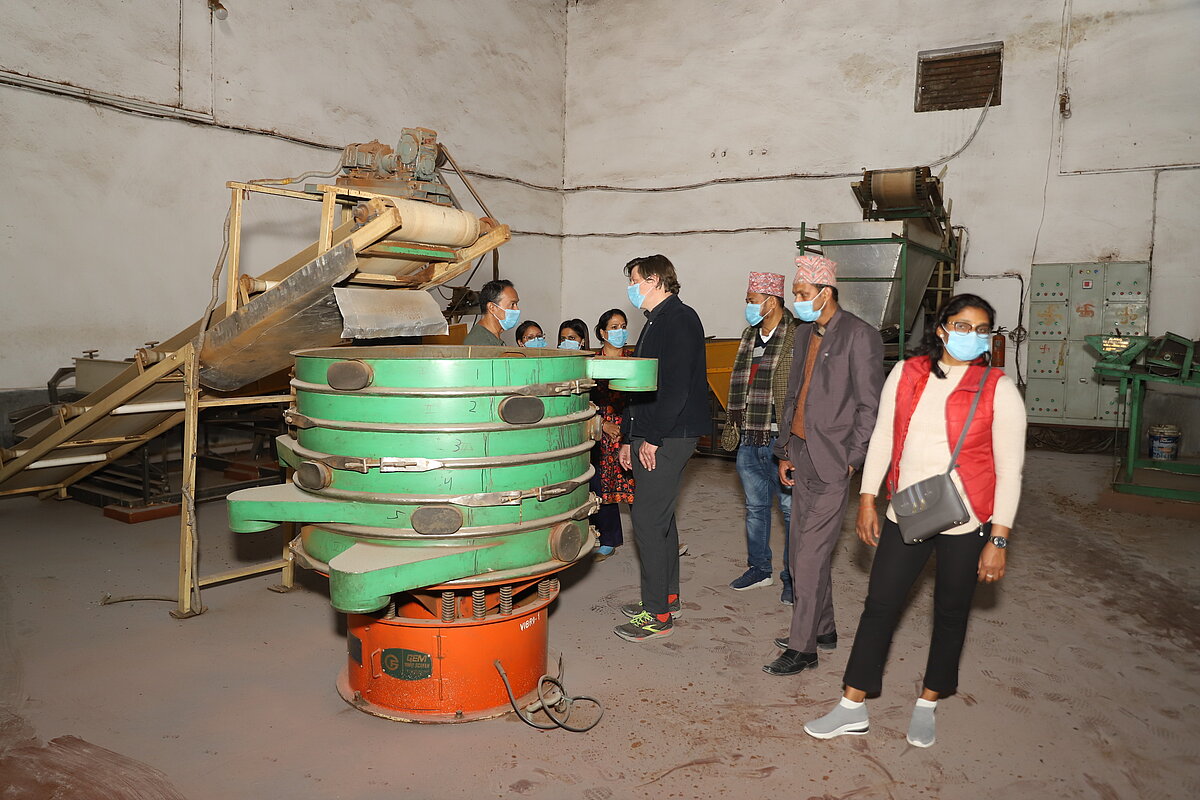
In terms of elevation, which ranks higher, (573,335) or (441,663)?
(573,335)

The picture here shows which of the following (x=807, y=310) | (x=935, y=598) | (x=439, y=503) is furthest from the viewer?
(x=807, y=310)

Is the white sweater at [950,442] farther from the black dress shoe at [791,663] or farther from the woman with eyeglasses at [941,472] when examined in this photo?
the black dress shoe at [791,663]

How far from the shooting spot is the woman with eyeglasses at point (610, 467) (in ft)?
15.3

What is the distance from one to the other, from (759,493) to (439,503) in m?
2.15

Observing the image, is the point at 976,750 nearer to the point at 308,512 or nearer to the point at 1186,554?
the point at 308,512

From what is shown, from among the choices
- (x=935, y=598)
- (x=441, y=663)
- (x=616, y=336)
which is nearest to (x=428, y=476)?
(x=441, y=663)

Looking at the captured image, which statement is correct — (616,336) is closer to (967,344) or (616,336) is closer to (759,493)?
(759,493)

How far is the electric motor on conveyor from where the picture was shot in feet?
7.86

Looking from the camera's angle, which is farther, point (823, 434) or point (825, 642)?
point (825, 642)

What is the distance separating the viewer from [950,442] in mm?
2457

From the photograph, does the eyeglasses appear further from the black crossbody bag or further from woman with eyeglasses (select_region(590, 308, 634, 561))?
woman with eyeglasses (select_region(590, 308, 634, 561))

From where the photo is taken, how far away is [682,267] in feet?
→ 35.3

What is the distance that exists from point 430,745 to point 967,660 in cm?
224

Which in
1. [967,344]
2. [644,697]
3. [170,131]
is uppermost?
[170,131]
